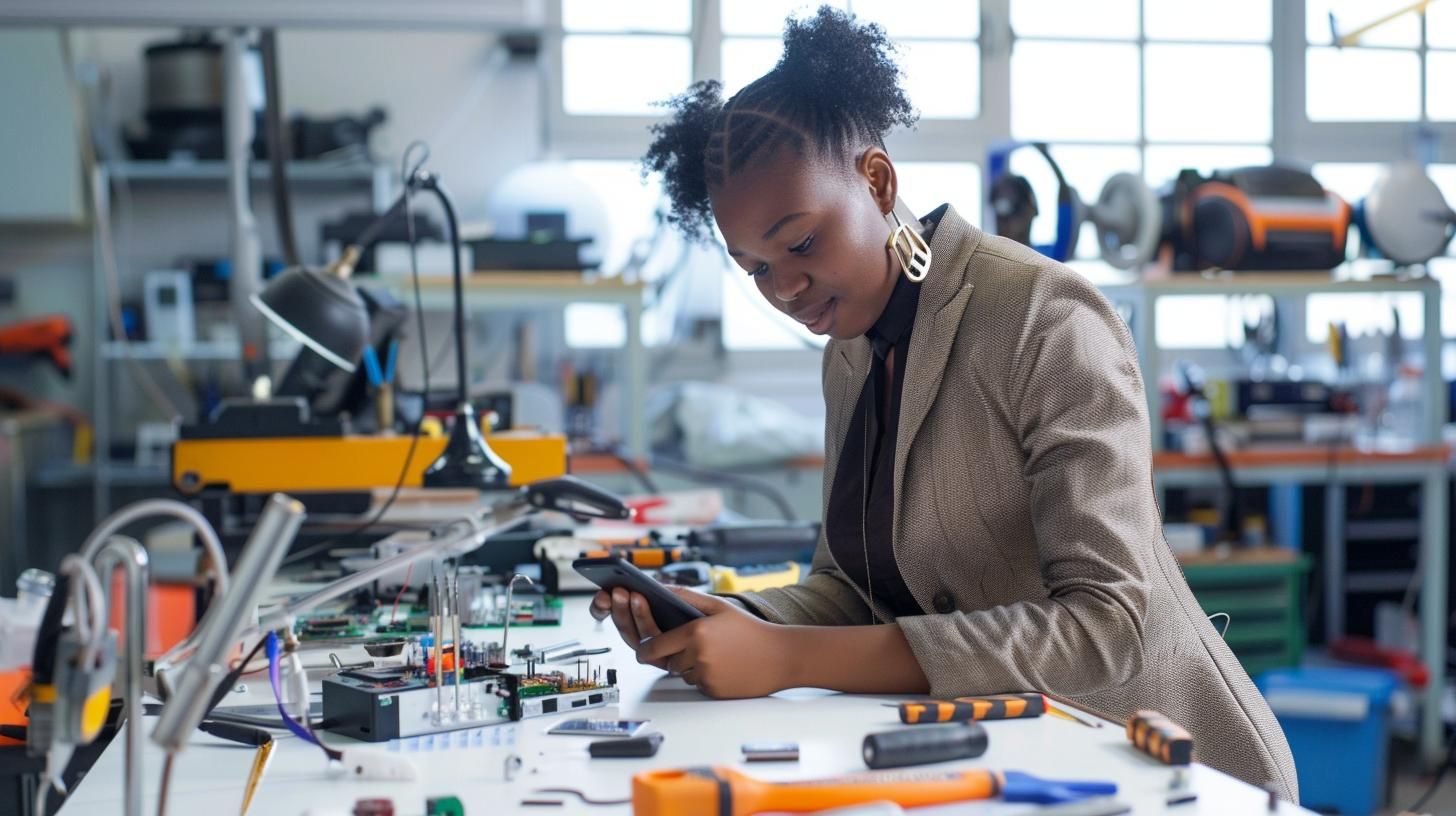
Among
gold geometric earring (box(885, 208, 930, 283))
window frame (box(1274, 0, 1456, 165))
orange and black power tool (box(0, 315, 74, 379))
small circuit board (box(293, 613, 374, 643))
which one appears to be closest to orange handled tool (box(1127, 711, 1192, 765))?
gold geometric earring (box(885, 208, 930, 283))

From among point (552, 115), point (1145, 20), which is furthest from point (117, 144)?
point (1145, 20)

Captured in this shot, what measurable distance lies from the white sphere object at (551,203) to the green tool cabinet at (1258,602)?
1933mm

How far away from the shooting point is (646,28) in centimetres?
508

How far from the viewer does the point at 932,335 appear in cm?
135

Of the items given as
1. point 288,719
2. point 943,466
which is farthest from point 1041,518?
point 288,719

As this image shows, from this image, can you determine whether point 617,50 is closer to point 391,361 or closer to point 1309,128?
point 1309,128

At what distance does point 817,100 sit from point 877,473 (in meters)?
0.39

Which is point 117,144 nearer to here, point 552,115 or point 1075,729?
point 552,115

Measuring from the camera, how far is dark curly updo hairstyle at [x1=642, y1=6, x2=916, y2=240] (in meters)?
1.35

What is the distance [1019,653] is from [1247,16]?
4.82 meters

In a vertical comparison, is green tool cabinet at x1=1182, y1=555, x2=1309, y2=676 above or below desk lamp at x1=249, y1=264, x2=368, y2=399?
below

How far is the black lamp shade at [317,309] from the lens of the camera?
5.88ft

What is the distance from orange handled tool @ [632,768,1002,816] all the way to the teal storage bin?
2.60 metres

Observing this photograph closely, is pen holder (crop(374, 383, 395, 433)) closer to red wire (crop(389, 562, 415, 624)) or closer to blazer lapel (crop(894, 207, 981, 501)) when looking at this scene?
red wire (crop(389, 562, 415, 624))
